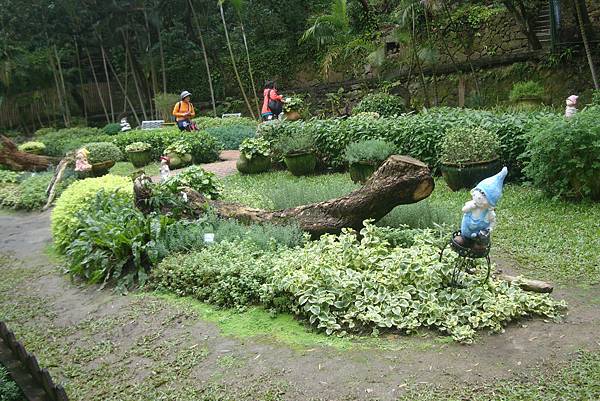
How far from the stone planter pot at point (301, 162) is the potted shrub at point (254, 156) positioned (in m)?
0.70

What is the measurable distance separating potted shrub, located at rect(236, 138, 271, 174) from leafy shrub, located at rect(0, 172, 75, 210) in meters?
3.84

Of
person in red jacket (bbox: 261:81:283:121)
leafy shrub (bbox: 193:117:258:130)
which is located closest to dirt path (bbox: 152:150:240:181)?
person in red jacket (bbox: 261:81:283:121)

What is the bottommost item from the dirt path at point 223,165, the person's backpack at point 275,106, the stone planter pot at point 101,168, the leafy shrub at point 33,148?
the dirt path at point 223,165

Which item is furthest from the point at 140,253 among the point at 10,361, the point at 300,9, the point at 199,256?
the point at 300,9

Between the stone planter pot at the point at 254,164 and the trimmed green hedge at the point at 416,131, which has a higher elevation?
the trimmed green hedge at the point at 416,131

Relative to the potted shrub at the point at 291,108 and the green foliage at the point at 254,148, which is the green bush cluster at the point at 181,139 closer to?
the potted shrub at the point at 291,108

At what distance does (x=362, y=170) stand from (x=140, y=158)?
718 cm

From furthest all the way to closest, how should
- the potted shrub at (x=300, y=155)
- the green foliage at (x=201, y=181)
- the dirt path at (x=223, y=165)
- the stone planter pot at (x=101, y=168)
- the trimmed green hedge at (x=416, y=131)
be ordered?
the stone planter pot at (x=101, y=168), the dirt path at (x=223, y=165), the potted shrub at (x=300, y=155), the trimmed green hedge at (x=416, y=131), the green foliage at (x=201, y=181)

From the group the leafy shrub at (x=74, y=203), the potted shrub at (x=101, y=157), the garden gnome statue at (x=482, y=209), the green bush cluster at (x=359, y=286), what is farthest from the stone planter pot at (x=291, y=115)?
the garden gnome statue at (x=482, y=209)

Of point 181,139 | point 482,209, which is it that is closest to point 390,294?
point 482,209

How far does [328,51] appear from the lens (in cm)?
2020

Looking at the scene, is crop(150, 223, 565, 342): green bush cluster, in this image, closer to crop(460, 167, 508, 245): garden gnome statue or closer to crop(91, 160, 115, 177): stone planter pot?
crop(460, 167, 508, 245): garden gnome statue

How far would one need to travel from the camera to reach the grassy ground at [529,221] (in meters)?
5.27

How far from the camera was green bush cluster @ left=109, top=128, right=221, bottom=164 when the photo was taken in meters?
13.6
